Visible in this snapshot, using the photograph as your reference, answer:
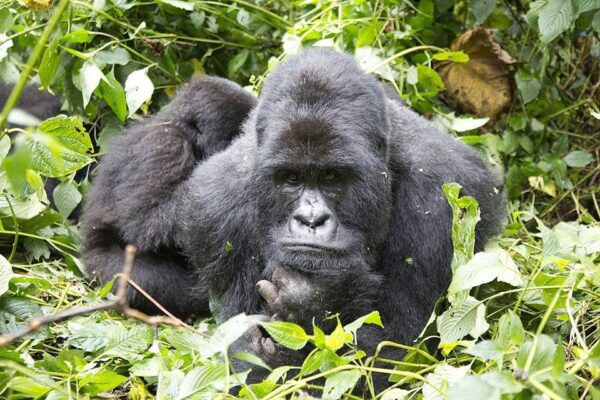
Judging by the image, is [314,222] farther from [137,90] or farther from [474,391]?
[137,90]

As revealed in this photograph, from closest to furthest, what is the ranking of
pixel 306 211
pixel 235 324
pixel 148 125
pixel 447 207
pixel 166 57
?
pixel 235 324 < pixel 306 211 < pixel 447 207 < pixel 148 125 < pixel 166 57

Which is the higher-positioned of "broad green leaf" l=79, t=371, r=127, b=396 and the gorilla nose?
the gorilla nose

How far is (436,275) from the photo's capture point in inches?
163

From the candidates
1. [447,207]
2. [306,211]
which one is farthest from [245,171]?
[447,207]

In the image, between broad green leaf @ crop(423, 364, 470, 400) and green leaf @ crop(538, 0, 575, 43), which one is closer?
broad green leaf @ crop(423, 364, 470, 400)

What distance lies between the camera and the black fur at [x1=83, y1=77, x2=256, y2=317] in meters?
5.24

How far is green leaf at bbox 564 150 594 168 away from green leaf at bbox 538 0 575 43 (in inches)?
43.9

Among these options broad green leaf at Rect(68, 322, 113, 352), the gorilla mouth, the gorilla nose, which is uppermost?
the gorilla nose

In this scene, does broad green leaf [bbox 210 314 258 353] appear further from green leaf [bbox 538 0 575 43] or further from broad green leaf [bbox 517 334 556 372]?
green leaf [bbox 538 0 575 43]

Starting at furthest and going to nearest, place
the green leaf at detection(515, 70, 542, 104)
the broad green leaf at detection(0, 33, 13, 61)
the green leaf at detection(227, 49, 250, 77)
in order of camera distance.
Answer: the green leaf at detection(227, 49, 250, 77), the green leaf at detection(515, 70, 542, 104), the broad green leaf at detection(0, 33, 13, 61)

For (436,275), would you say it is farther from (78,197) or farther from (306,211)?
(78,197)

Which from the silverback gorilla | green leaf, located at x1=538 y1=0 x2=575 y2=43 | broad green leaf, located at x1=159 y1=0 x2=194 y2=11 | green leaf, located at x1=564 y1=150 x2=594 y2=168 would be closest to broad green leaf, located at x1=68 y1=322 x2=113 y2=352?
the silverback gorilla

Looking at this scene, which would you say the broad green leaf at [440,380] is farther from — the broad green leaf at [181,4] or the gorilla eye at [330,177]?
the broad green leaf at [181,4]

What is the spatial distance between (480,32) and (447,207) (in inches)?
85.9
